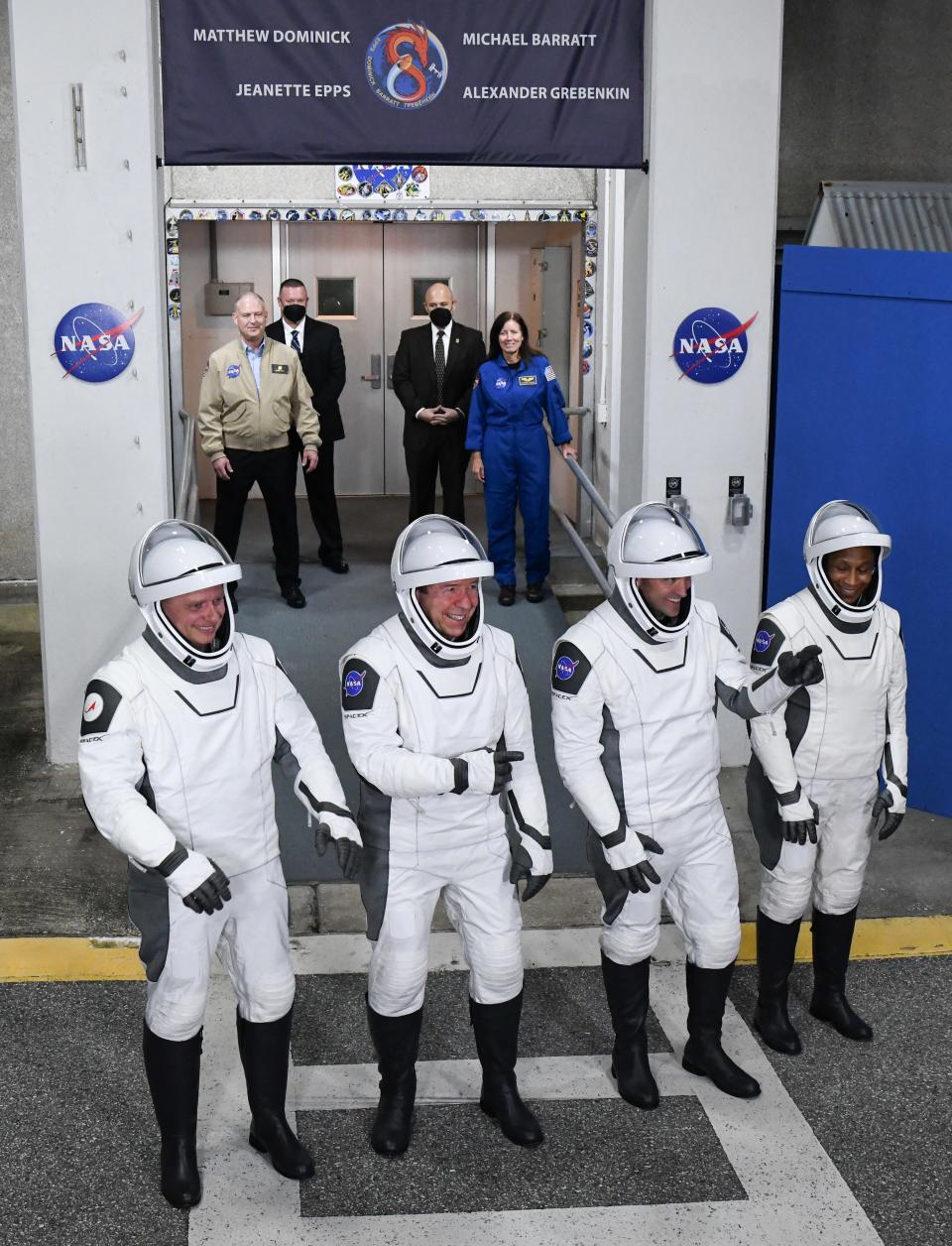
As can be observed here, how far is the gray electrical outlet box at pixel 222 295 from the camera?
11445mm

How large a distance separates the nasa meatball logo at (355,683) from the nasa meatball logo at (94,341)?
11.3 ft

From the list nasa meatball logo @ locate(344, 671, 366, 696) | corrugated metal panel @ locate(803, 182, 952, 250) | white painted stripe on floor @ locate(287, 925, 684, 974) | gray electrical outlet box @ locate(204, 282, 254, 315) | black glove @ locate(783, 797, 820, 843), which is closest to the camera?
nasa meatball logo @ locate(344, 671, 366, 696)

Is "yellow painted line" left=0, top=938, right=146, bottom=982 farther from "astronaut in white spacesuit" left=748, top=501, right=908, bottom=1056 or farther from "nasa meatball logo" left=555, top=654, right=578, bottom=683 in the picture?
"astronaut in white spacesuit" left=748, top=501, right=908, bottom=1056

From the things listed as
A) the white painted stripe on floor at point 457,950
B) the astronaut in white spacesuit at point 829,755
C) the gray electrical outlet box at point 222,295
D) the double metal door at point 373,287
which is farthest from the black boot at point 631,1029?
the gray electrical outlet box at point 222,295

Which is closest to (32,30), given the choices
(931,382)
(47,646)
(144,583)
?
(47,646)

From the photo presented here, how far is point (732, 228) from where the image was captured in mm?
7383

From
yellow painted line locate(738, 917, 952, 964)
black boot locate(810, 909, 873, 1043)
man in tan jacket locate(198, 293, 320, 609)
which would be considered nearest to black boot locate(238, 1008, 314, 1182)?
black boot locate(810, 909, 873, 1043)

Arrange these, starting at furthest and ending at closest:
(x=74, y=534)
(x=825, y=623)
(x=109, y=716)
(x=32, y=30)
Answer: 1. (x=74, y=534)
2. (x=32, y=30)
3. (x=825, y=623)
4. (x=109, y=716)

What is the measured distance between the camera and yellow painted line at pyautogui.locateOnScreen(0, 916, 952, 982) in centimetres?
565

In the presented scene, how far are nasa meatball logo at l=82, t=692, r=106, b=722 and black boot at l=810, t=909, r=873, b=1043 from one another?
2655mm

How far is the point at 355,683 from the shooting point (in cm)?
447

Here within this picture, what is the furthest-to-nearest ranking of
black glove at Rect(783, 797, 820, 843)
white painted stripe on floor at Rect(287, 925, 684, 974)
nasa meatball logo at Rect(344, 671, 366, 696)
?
white painted stripe on floor at Rect(287, 925, 684, 974) < black glove at Rect(783, 797, 820, 843) < nasa meatball logo at Rect(344, 671, 366, 696)

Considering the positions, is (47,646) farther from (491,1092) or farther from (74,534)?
(491,1092)

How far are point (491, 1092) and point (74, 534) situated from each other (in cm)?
393
